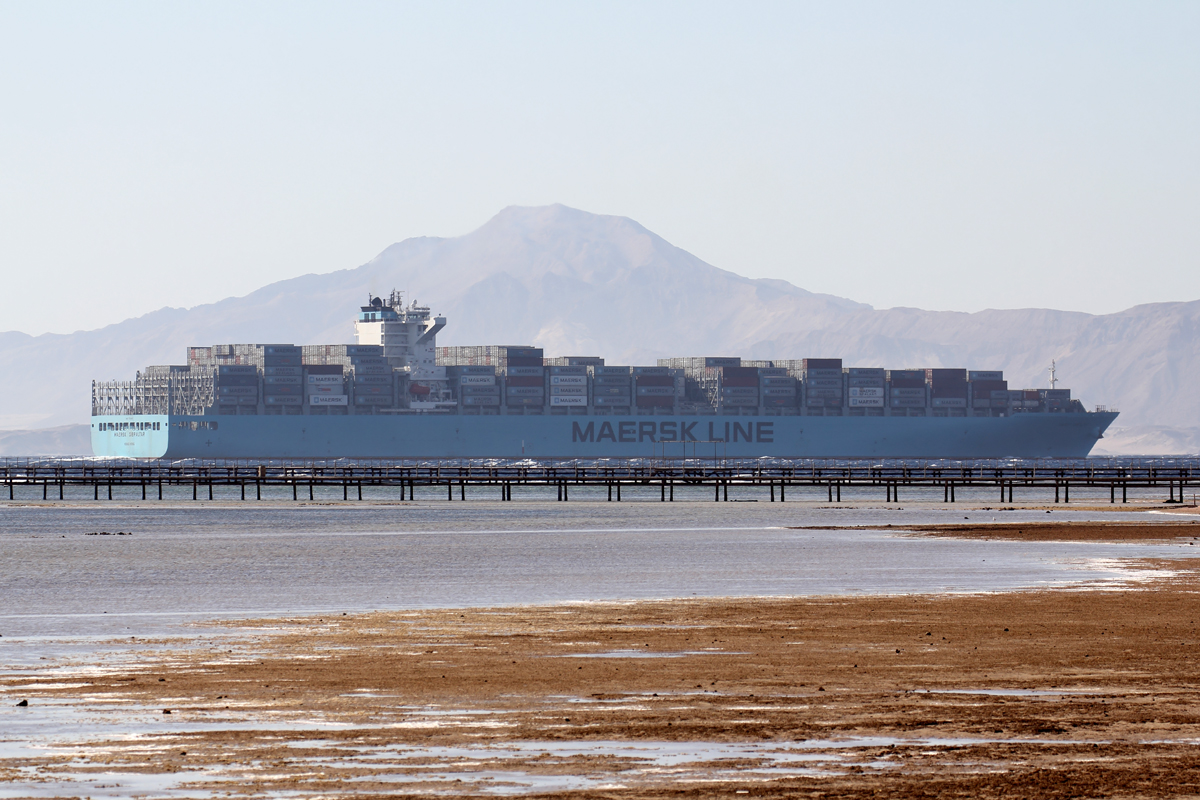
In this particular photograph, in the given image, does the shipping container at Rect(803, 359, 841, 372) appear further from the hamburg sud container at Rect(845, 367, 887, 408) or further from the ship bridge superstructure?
the ship bridge superstructure

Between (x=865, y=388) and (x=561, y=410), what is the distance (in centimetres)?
2675

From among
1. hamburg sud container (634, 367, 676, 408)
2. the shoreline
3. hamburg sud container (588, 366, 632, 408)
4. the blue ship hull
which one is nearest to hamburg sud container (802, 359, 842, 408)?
the blue ship hull

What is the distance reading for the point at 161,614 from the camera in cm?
2214

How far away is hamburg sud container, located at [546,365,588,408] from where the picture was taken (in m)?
133

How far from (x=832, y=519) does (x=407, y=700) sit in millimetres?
44186

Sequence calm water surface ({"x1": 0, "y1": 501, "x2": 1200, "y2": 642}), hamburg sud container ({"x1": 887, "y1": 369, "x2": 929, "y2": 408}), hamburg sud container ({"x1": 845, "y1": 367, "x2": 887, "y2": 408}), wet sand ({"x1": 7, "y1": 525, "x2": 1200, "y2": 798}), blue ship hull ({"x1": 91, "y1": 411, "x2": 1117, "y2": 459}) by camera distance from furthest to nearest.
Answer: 1. hamburg sud container ({"x1": 887, "y1": 369, "x2": 929, "y2": 408})
2. hamburg sud container ({"x1": 845, "y1": 367, "x2": 887, "y2": 408})
3. blue ship hull ({"x1": 91, "y1": 411, "x2": 1117, "y2": 459})
4. calm water surface ({"x1": 0, "y1": 501, "x2": 1200, "y2": 642})
5. wet sand ({"x1": 7, "y1": 525, "x2": 1200, "y2": 798})

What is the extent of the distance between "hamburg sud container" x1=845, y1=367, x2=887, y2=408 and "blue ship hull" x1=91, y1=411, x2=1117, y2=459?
185 centimetres

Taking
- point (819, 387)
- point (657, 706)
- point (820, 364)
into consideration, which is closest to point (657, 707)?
point (657, 706)

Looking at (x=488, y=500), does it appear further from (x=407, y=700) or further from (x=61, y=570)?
(x=407, y=700)

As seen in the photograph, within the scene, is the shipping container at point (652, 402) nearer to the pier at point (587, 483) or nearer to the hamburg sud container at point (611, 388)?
the hamburg sud container at point (611, 388)

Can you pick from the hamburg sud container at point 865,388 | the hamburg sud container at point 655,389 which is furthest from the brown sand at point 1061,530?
the hamburg sud container at point 865,388

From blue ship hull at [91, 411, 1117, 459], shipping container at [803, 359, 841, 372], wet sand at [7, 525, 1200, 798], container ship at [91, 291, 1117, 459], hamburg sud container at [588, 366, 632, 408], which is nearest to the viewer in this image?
wet sand at [7, 525, 1200, 798]

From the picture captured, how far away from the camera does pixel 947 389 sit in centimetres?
13838

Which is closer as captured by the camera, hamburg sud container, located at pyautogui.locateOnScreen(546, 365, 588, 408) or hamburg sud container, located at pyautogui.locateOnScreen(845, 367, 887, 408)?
hamburg sud container, located at pyautogui.locateOnScreen(546, 365, 588, 408)
